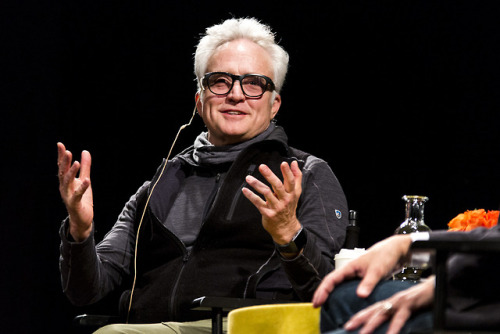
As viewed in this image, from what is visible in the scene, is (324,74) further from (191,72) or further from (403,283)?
(403,283)

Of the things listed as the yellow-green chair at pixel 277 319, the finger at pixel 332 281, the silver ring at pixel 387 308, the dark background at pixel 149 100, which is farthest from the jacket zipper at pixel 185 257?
the silver ring at pixel 387 308

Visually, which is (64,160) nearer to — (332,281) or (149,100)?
(332,281)

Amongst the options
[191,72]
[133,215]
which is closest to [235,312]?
[133,215]

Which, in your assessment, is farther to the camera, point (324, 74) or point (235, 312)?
point (324, 74)

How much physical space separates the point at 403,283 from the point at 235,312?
0.52 m

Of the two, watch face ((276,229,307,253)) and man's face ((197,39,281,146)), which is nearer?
watch face ((276,229,307,253))

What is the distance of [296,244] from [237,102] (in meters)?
0.71

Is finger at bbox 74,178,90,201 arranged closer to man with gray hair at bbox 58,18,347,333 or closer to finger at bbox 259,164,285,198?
man with gray hair at bbox 58,18,347,333

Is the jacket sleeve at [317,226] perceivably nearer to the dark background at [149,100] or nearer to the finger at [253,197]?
the finger at [253,197]

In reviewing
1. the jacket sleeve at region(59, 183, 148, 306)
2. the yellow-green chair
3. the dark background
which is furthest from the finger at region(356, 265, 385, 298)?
the dark background

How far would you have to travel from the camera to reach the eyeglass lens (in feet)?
8.30

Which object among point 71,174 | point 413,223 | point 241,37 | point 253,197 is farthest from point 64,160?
point 413,223

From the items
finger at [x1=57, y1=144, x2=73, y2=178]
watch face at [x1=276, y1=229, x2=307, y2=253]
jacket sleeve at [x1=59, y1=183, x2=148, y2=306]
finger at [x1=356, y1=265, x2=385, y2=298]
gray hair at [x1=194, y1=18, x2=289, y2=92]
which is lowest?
jacket sleeve at [x1=59, y1=183, x2=148, y2=306]

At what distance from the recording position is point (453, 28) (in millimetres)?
2951
